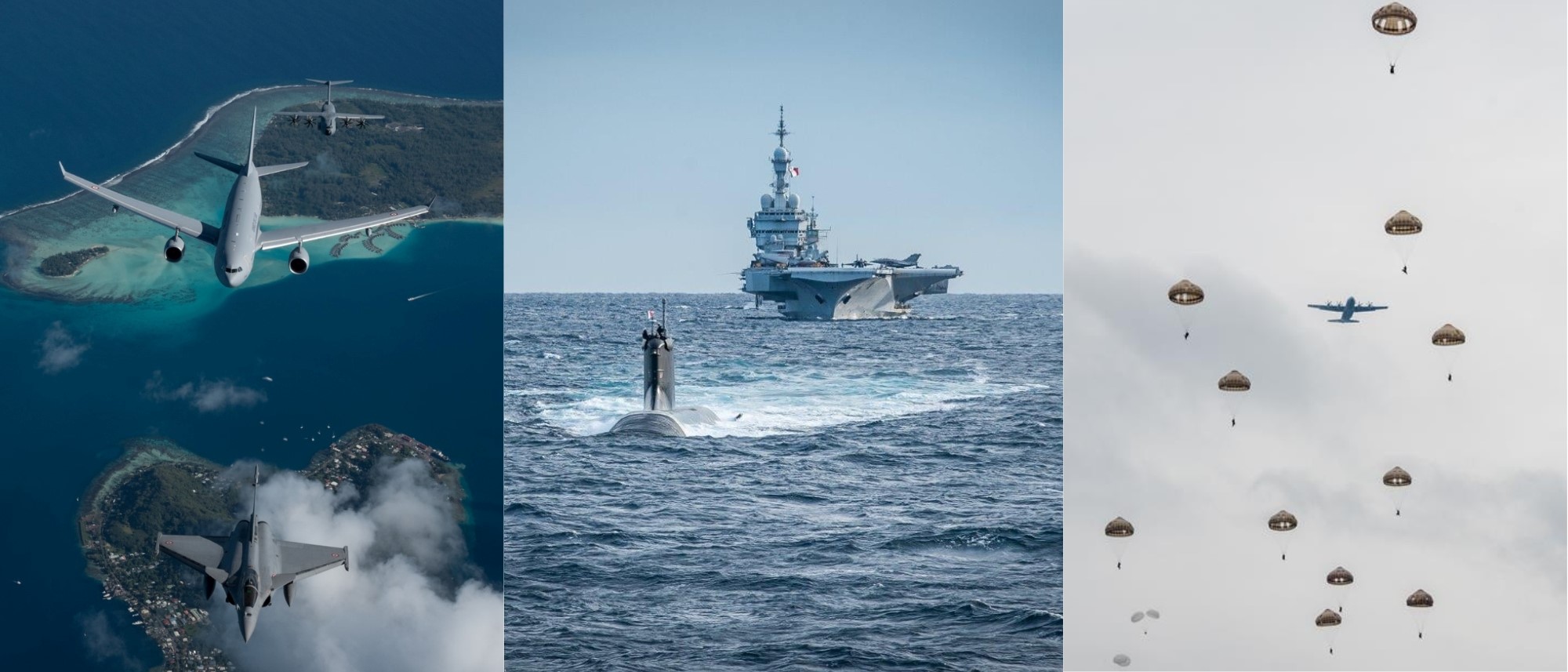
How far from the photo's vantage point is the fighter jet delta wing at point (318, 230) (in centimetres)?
1325

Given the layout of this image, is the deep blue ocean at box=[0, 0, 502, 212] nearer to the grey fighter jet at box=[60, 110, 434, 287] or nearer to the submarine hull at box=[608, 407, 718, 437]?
the grey fighter jet at box=[60, 110, 434, 287]

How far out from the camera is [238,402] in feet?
44.2

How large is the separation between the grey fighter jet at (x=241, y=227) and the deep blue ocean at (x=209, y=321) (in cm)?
39

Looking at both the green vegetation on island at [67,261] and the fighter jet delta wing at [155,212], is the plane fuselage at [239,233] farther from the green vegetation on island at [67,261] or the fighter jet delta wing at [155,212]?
the green vegetation on island at [67,261]

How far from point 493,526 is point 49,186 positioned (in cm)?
419

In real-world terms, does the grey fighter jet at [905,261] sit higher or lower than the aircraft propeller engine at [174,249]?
higher

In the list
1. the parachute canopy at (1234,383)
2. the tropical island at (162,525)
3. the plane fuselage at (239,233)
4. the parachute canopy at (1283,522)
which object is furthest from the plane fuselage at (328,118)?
the parachute canopy at (1283,522)

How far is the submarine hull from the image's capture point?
17.8 m

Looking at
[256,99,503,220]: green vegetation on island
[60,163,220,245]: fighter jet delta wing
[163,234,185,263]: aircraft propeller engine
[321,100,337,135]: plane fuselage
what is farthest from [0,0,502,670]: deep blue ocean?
[163,234,185,263]: aircraft propeller engine

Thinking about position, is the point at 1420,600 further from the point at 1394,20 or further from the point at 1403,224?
the point at 1394,20

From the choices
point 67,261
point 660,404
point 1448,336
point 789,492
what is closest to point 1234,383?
point 1448,336

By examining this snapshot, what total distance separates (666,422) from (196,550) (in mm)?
5714

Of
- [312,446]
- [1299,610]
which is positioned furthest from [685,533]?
[1299,610]

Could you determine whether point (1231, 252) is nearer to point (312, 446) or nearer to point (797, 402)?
point (797, 402)
